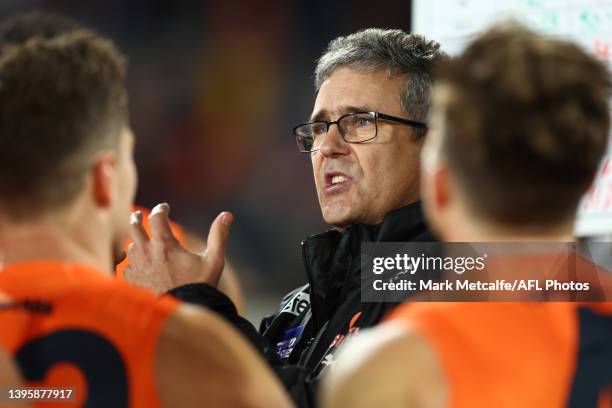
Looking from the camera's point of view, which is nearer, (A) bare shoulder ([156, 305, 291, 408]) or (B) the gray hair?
(A) bare shoulder ([156, 305, 291, 408])

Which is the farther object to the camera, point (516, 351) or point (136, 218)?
point (136, 218)

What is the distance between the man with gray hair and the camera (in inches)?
87.7

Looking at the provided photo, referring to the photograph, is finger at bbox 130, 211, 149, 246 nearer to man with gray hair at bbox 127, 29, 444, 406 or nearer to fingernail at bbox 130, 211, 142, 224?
fingernail at bbox 130, 211, 142, 224

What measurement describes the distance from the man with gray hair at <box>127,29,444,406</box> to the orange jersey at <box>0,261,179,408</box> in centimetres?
91

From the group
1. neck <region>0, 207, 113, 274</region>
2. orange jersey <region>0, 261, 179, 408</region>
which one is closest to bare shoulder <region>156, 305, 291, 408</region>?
orange jersey <region>0, 261, 179, 408</region>

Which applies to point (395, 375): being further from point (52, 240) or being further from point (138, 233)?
point (138, 233)

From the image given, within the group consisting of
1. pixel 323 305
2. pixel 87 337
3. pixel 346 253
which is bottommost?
pixel 323 305

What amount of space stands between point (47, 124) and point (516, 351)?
81 cm

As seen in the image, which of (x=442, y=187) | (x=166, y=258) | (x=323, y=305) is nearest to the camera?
(x=442, y=187)

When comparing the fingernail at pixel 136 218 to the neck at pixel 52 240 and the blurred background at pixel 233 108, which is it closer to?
the neck at pixel 52 240

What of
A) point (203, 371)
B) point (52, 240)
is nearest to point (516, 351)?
point (203, 371)

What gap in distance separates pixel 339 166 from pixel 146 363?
1.29 m

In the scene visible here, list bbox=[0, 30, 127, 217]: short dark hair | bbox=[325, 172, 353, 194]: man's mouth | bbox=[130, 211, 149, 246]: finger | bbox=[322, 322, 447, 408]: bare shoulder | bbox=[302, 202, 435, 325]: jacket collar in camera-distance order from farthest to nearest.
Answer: bbox=[325, 172, 353, 194]: man's mouth → bbox=[302, 202, 435, 325]: jacket collar → bbox=[130, 211, 149, 246]: finger → bbox=[0, 30, 127, 217]: short dark hair → bbox=[322, 322, 447, 408]: bare shoulder

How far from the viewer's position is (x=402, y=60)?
2494 mm
